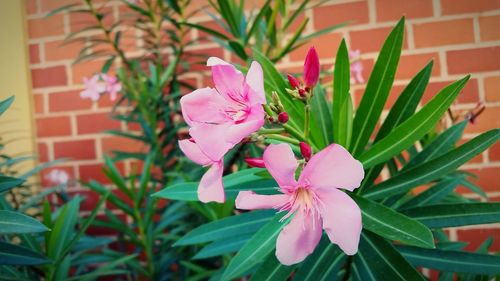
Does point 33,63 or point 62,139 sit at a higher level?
point 33,63

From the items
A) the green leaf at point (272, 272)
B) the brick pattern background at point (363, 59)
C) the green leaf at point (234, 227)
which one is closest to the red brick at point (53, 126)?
the brick pattern background at point (363, 59)

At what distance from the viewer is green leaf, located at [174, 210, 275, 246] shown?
2.11 feet

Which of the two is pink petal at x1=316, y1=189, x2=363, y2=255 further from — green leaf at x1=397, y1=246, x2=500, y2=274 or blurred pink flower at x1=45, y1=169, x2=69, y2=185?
blurred pink flower at x1=45, y1=169, x2=69, y2=185

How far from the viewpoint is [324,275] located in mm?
586

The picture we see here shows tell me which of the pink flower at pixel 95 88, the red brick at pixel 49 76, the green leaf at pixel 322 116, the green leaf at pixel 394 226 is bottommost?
the green leaf at pixel 394 226

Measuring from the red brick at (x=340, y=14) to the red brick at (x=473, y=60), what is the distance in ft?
0.98

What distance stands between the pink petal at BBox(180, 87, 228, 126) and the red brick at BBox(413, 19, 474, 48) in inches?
44.3

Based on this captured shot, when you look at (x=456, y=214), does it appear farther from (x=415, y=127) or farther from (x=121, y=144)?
(x=121, y=144)

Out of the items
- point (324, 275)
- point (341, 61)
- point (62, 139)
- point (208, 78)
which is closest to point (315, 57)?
point (341, 61)

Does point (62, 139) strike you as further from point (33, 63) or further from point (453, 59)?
point (453, 59)

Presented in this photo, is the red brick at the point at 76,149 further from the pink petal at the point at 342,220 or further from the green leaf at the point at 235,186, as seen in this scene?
the pink petal at the point at 342,220

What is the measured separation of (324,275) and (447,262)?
0.56 ft

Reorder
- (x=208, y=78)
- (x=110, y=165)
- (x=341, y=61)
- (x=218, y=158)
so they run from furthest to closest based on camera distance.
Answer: (x=208, y=78) < (x=110, y=165) < (x=341, y=61) < (x=218, y=158)

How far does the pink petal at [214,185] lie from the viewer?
1.33ft
